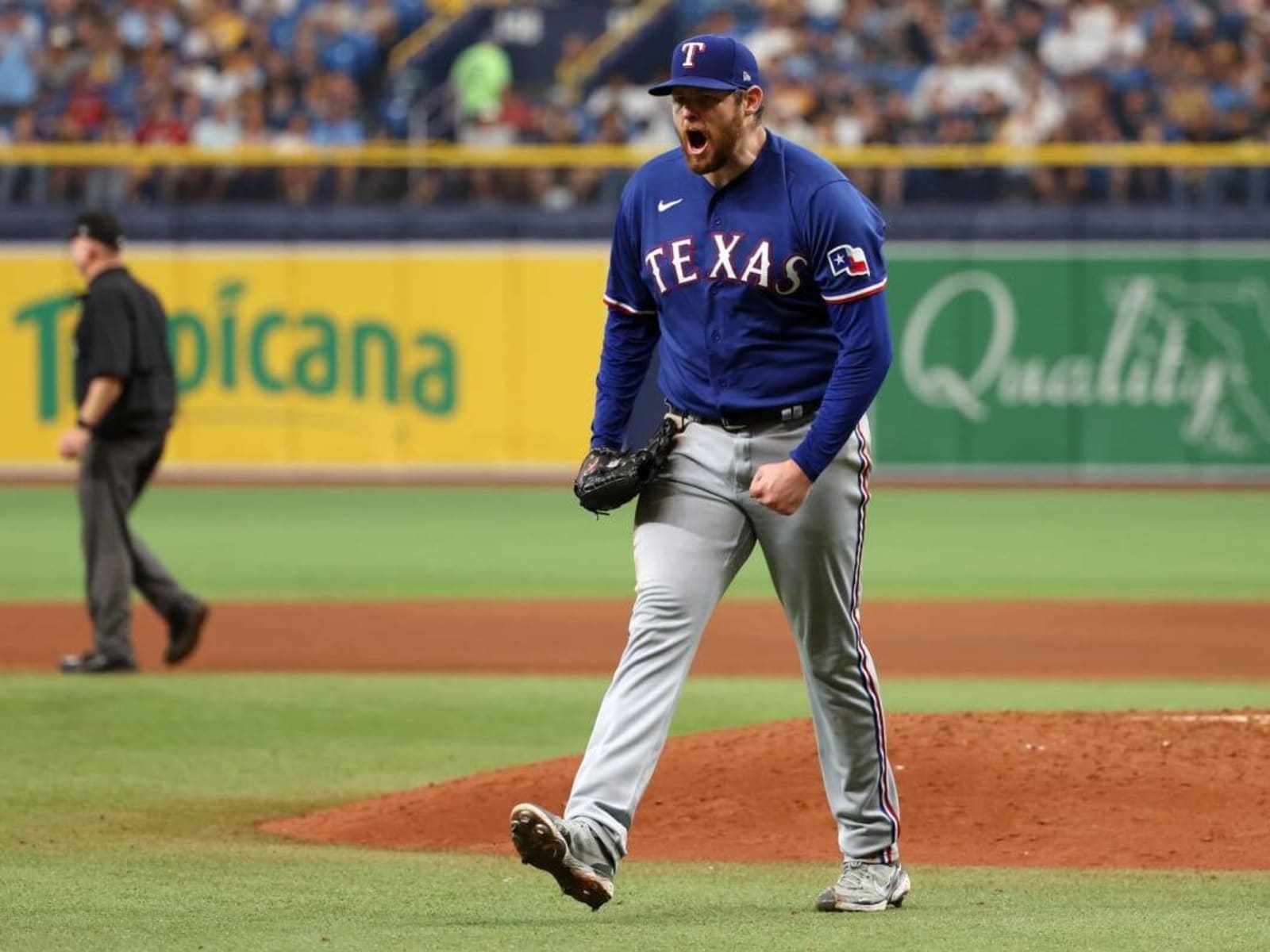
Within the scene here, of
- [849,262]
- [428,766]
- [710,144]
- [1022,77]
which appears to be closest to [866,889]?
[849,262]

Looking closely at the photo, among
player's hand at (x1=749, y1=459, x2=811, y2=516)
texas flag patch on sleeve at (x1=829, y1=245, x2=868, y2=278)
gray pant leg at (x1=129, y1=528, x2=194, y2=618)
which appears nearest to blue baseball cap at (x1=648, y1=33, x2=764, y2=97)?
texas flag patch on sleeve at (x1=829, y1=245, x2=868, y2=278)

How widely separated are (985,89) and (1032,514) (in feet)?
18.1

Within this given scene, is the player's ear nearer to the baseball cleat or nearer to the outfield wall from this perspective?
the baseball cleat

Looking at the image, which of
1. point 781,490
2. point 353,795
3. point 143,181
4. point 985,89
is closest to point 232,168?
point 143,181

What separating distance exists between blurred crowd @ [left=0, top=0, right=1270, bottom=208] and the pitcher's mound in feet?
51.0

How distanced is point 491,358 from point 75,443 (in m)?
12.8

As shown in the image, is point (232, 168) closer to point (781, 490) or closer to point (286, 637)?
point (286, 637)

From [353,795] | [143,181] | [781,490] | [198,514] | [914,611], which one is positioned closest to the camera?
[781,490]

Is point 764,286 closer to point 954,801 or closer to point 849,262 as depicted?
point 849,262

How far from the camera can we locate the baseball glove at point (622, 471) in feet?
15.9

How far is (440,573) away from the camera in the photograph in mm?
14758

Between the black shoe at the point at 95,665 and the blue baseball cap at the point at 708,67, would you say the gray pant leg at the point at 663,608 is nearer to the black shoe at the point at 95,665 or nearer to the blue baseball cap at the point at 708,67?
the blue baseball cap at the point at 708,67

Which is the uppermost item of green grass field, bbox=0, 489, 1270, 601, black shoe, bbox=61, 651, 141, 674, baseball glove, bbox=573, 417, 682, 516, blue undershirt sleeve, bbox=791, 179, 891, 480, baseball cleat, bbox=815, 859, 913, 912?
blue undershirt sleeve, bbox=791, 179, 891, 480

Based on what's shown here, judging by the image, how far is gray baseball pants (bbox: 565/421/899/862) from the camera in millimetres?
4738
